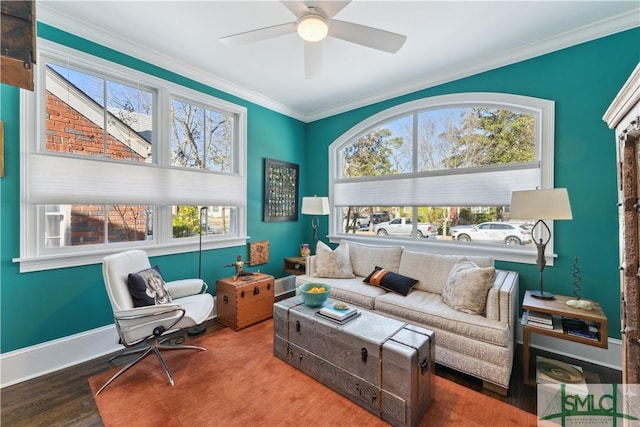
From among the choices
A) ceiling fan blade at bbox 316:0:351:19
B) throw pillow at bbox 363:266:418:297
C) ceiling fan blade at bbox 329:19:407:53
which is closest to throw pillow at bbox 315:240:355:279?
throw pillow at bbox 363:266:418:297

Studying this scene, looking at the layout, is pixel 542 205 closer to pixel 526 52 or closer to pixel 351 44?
pixel 526 52

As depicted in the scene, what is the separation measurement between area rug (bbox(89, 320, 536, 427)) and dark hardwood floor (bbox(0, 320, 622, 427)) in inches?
3.0

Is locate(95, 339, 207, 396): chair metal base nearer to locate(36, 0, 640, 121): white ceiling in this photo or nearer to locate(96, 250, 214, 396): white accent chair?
locate(96, 250, 214, 396): white accent chair

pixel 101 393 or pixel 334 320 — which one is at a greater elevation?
pixel 334 320

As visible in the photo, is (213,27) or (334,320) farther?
(213,27)

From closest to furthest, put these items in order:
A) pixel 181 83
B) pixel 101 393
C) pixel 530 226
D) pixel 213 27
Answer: pixel 101 393 → pixel 213 27 → pixel 530 226 → pixel 181 83

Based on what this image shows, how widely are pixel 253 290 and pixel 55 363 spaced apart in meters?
1.74

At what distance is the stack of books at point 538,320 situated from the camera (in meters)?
2.13

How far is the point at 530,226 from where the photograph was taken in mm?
2830

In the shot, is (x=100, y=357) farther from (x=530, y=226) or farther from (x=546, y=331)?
(x=530, y=226)

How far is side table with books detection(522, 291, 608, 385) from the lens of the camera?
1.97 metres

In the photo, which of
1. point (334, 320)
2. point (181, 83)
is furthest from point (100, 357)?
point (181, 83)

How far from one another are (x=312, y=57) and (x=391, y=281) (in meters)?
2.31

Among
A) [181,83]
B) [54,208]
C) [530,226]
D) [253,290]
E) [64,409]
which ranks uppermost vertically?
[181,83]
